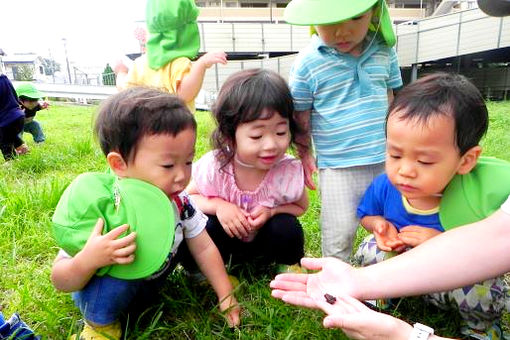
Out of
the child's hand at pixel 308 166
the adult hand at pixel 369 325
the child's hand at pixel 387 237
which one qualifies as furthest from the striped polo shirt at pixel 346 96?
the adult hand at pixel 369 325

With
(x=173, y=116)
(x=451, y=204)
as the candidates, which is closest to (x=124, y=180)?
(x=173, y=116)

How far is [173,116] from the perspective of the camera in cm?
140

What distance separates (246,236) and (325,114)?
689mm

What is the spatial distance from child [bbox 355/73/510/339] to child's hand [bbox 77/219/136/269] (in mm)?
922

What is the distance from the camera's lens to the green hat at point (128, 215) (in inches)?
53.7

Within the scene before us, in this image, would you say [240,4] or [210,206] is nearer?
[210,206]

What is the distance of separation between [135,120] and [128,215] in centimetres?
32

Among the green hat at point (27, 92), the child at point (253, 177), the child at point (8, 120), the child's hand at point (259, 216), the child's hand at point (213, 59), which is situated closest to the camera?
the child at point (253, 177)

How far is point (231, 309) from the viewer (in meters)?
1.58

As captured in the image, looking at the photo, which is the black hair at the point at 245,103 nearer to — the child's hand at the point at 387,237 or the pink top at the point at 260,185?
the pink top at the point at 260,185

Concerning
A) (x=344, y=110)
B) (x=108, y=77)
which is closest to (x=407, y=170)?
(x=344, y=110)

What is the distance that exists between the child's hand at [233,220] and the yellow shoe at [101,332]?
59 cm

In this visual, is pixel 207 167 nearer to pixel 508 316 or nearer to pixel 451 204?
pixel 451 204

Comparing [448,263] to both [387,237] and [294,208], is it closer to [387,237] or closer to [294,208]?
[387,237]
